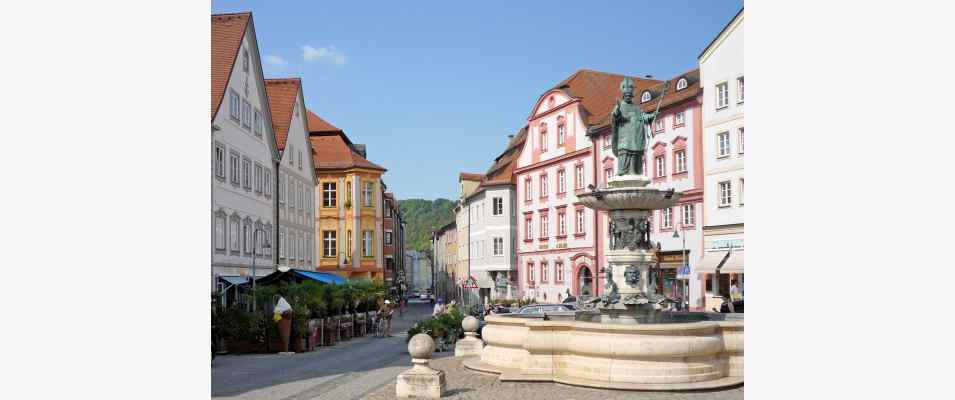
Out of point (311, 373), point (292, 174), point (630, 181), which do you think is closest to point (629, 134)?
point (630, 181)

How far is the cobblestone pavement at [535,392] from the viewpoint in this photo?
12.0 meters

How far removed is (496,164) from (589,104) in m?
19.8

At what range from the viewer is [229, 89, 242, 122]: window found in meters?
29.8

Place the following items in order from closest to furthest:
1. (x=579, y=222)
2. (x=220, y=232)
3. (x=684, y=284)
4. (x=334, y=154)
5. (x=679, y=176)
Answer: (x=220, y=232)
(x=684, y=284)
(x=679, y=176)
(x=579, y=222)
(x=334, y=154)

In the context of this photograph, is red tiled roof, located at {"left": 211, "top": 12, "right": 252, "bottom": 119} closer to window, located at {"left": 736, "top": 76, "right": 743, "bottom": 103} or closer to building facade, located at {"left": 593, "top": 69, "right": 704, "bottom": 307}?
building facade, located at {"left": 593, "top": 69, "right": 704, "bottom": 307}

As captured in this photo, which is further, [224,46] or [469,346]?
[224,46]

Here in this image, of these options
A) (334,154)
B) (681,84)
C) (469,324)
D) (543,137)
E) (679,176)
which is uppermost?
(681,84)

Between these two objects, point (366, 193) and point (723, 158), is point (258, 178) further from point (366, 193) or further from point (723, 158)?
point (366, 193)

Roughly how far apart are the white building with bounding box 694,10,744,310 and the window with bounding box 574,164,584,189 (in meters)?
11.4

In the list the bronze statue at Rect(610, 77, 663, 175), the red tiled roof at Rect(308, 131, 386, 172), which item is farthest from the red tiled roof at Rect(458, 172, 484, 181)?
the bronze statue at Rect(610, 77, 663, 175)

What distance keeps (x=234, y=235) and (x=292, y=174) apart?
1126 centimetres

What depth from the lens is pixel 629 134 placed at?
16719 mm
